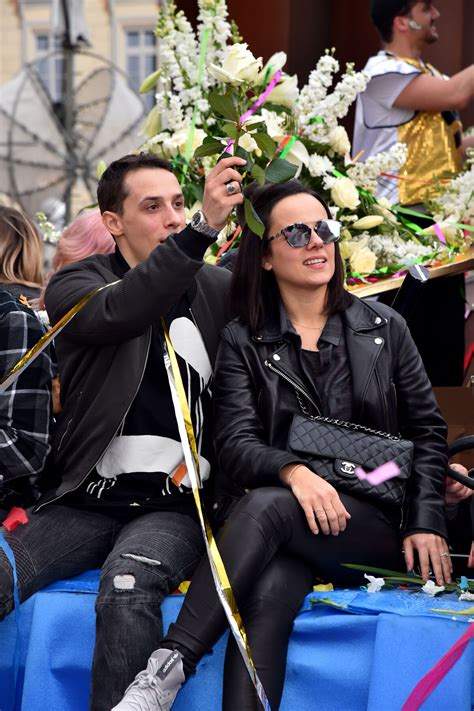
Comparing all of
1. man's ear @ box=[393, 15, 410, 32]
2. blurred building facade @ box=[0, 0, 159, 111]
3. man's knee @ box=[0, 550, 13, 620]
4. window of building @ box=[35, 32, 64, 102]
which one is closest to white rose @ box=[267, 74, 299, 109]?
man's ear @ box=[393, 15, 410, 32]

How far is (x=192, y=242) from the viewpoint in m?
3.01

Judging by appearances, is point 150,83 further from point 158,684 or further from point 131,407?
point 158,684

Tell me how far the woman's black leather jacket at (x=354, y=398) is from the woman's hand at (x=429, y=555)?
3cm

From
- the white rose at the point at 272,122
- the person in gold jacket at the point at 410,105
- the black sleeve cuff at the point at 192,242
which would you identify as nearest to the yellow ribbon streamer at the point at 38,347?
the black sleeve cuff at the point at 192,242

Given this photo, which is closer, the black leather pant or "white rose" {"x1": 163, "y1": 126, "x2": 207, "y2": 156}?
the black leather pant

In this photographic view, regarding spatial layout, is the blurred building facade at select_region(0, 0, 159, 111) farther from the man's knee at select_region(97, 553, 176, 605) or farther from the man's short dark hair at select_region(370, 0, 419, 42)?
the man's knee at select_region(97, 553, 176, 605)

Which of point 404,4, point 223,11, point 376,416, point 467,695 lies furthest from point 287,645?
point 404,4

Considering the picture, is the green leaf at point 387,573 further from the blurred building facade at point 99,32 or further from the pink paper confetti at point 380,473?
the blurred building facade at point 99,32

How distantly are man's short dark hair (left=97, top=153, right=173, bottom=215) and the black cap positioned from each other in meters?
2.10

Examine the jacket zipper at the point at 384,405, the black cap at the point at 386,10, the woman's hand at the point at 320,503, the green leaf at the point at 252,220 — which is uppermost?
the black cap at the point at 386,10

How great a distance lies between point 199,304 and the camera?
3441 mm

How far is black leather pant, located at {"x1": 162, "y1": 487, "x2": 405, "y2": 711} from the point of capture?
2.73 meters

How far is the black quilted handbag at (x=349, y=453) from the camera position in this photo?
299 centimetres

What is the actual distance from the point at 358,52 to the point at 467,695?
4.88 meters
